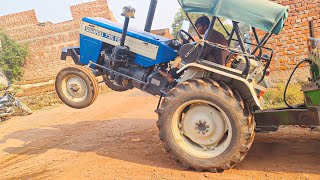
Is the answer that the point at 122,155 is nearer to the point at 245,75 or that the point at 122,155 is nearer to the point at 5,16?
the point at 245,75

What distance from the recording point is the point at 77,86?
5500 millimetres

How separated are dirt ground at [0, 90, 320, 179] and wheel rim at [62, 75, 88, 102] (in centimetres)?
94

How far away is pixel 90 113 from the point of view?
32.0 feet

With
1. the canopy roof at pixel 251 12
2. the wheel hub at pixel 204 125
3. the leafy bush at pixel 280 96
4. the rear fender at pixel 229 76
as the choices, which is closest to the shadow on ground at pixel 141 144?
the wheel hub at pixel 204 125

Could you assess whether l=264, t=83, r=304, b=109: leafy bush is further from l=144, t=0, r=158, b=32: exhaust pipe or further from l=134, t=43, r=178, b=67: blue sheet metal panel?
l=144, t=0, r=158, b=32: exhaust pipe

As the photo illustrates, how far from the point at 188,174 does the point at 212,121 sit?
0.74m

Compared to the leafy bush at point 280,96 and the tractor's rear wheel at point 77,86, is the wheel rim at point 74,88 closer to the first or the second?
the tractor's rear wheel at point 77,86

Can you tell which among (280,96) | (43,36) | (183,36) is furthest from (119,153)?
(43,36)

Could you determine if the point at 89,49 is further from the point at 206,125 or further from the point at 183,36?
the point at 206,125

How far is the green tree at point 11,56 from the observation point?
69.0 ft

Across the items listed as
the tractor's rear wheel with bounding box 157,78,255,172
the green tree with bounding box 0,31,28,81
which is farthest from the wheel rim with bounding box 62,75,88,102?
the green tree with bounding box 0,31,28,81

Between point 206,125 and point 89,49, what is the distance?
278 centimetres

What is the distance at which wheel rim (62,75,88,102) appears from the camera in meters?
5.50

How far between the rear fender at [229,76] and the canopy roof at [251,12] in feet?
2.11
